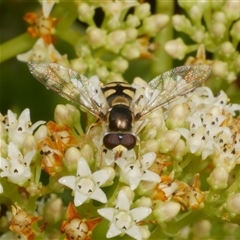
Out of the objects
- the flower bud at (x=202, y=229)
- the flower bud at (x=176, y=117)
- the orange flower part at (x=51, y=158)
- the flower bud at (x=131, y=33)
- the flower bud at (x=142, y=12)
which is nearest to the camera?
the orange flower part at (x=51, y=158)

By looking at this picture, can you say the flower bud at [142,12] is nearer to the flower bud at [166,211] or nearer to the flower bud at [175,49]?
the flower bud at [175,49]

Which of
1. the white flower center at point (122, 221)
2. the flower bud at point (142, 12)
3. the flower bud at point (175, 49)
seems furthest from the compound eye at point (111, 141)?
the flower bud at point (142, 12)

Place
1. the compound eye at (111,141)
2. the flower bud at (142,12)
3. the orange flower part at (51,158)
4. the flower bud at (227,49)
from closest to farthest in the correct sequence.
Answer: the compound eye at (111,141), the orange flower part at (51,158), the flower bud at (227,49), the flower bud at (142,12)

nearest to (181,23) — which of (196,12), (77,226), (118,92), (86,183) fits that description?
(196,12)

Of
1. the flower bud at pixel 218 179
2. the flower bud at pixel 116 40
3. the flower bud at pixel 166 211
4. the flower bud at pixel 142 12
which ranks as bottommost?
the flower bud at pixel 166 211

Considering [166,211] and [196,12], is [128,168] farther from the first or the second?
[196,12]

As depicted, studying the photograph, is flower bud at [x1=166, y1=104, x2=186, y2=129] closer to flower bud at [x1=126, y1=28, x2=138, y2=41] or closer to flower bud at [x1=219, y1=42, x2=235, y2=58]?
flower bud at [x1=219, y1=42, x2=235, y2=58]

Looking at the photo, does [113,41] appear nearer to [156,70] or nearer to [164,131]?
[156,70]
